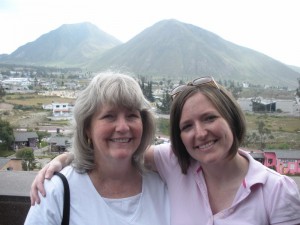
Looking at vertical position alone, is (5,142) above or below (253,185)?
below

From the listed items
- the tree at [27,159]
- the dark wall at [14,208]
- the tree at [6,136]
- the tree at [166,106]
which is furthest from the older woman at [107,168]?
the tree at [6,136]

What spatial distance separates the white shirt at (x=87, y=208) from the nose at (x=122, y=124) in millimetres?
316

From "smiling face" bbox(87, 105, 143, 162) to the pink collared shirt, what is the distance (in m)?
0.36

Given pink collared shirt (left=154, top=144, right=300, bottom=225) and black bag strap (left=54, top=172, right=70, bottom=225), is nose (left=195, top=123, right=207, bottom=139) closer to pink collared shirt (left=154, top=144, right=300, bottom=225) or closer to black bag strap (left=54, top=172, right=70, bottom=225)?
pink collared shirt (left=154, top=144, right=300, bottom=225)

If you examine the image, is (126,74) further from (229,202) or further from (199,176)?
(229,202)

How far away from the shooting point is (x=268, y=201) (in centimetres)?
156

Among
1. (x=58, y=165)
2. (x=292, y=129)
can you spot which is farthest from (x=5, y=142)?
(x=292, y=129)

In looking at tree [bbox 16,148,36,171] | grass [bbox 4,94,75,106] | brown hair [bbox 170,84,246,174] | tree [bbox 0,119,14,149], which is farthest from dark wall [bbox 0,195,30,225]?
grass [bbox 4,94,75,106]

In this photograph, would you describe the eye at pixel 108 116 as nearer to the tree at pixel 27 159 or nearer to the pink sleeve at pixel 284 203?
the pink sleeve at pixel 284 203

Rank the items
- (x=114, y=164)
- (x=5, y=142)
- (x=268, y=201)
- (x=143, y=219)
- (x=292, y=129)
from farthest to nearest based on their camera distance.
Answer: (x=292, y=129)
(x=5, y=142)
(x=114, y=164)
(x=143, y=219)
(x=268, y=201)

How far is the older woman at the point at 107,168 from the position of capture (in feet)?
5.36

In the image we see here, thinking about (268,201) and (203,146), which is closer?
(268,201)

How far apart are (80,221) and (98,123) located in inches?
18.7

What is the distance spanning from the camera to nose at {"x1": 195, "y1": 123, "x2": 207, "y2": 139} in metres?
1.74
